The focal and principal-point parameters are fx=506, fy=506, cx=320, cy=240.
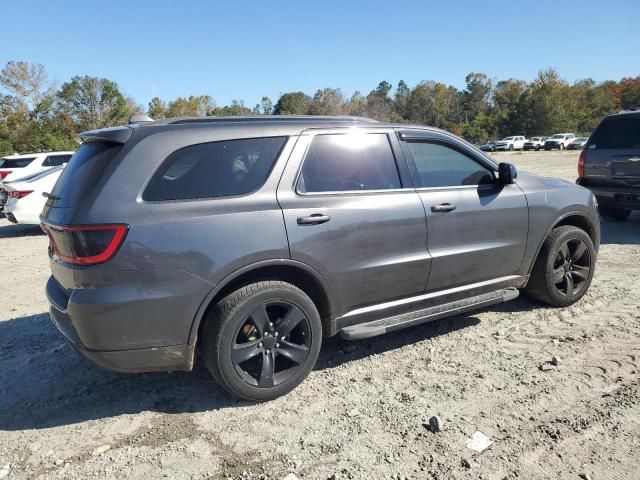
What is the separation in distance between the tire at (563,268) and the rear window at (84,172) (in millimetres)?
3799

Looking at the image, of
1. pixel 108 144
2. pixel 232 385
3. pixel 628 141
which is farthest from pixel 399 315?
pixel 628 141

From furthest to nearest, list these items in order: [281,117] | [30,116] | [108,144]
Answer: [30,116] < [281,117] < [108,144]

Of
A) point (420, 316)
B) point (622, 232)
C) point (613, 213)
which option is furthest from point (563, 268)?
point (613, 213)

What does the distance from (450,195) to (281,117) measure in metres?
1.48

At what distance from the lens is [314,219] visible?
11.2 ft

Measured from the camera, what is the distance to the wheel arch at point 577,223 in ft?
15.4

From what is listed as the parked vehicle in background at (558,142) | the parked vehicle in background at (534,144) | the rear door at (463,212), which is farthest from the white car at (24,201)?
the parked vehicle in background at (534,144)

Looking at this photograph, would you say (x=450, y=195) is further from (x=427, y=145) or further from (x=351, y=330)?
(x=351, y=330)

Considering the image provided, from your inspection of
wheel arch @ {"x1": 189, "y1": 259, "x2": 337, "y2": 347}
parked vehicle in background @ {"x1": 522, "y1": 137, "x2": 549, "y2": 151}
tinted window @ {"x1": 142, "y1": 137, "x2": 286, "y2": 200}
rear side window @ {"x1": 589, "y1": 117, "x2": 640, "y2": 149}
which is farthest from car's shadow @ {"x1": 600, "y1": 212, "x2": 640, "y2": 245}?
parked vehicle in background @ {"x1": 522, "y1": 137, "x2": 549, "y2": 151}

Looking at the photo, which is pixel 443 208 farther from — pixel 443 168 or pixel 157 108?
pixel 157 108

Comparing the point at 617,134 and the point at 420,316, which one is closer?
the point at 420,316

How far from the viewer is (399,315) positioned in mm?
3883

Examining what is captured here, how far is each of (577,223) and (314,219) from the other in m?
3.13

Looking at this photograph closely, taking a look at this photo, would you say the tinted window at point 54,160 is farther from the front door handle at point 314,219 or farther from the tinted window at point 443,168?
the front door handle at point 314,219
